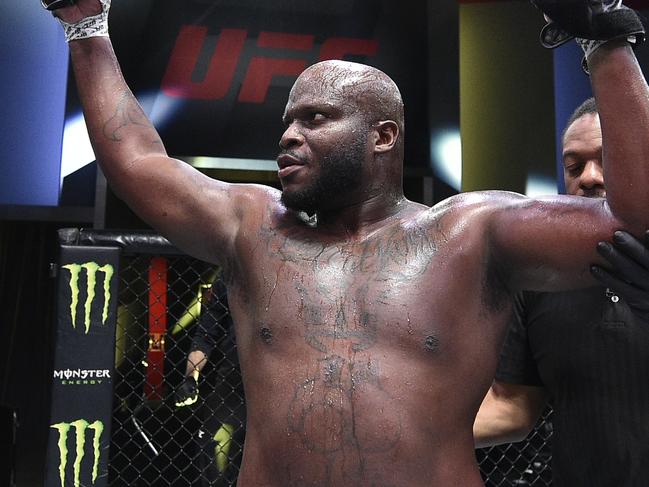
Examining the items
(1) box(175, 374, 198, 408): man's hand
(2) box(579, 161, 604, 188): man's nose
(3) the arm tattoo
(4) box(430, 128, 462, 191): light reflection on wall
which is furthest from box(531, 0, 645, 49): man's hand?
(4) box(430, 128, 462, 191): light reflection on wall

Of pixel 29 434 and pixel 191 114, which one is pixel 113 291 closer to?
pixel 191 114

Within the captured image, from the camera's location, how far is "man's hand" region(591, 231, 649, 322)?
121 centimetres

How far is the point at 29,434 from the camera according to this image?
15.1ft

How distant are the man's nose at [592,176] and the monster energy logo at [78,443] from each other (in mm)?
1340

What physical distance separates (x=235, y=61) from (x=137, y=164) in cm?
283

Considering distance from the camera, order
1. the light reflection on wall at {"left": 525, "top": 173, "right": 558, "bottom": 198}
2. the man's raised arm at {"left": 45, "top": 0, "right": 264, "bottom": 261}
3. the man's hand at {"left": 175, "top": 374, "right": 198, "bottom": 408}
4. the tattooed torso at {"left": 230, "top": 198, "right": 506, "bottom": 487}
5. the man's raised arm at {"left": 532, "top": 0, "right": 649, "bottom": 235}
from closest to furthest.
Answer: the man's raised arm at {"left": 532, "top": 0, "right": 649, "bottom": 235}
the tattooed torso at {"left": 230, "top": 198, "right": 506, "bottom": 487}
the man's raised arm at {"left": 45, "top": 0, "right": 264, "bottom": 261}
the man's hand at {"left": 175, "top": 374, "right": 198, "bottom": 408}
the light reflection on wall at {"left": 525, "top": 173, "right": 558, "bottom": 198}

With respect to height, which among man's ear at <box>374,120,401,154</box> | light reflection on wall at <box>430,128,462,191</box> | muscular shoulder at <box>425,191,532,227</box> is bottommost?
muscular shoulder at <box>425,191,532,227</box>

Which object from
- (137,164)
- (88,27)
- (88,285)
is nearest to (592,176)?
(137,164)

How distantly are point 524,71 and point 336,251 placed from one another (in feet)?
10.5

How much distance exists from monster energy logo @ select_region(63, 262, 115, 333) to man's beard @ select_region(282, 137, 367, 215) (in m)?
0.76

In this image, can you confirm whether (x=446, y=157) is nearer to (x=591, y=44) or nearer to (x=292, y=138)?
(x=292, y=138)

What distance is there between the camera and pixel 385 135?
5.08 feet

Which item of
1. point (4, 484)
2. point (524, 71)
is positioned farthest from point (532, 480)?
point (524, 71)

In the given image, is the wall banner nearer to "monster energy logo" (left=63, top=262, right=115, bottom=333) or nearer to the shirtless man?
"monster energy logo" (left=63, top=262, right=115, bottom=333)
